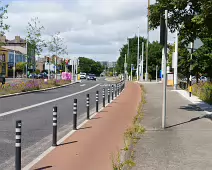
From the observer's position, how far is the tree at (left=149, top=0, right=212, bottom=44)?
12.0 meters

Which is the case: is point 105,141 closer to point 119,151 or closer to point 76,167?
point 119,151

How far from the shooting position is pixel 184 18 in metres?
13.3

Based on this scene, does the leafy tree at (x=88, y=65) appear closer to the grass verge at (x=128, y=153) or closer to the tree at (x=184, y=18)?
the tree at (x=184, y=18)

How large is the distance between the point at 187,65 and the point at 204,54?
20.4 ft

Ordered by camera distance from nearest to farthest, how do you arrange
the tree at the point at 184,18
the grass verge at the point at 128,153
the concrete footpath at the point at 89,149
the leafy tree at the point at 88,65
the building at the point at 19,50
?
the grass verge at the point at 128,153 → the concrete footpath at the point at 89,149 → the tree at the point at 184,18 → the building at the point at 19,50 → the leafy tree at the point at 88,65

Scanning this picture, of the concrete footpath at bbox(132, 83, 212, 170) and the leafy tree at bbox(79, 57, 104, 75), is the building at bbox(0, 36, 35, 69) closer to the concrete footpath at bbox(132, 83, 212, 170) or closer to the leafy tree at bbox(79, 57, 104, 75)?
the concrete footpath at bbox(132, 83, 212, 170)

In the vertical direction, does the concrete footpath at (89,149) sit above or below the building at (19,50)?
below

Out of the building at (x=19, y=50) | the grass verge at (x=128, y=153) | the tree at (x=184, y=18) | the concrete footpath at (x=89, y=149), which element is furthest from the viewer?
the building at (x=19, y=50)

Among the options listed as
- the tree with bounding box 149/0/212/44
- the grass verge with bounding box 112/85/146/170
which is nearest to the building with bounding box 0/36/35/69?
the tree with bounding box 149/0/212/44

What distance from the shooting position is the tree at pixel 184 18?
12047 millimetres

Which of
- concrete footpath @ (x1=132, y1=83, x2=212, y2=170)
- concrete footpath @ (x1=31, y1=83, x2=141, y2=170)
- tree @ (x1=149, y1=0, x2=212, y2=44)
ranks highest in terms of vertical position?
tree @ (x1=149, y1=0, x2=212, y2=44)

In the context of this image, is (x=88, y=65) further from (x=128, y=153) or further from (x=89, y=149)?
(x=128, y=153)

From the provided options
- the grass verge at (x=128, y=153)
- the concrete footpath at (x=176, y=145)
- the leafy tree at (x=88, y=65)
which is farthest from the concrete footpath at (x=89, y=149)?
the leafy tree at (x=88, y=65)

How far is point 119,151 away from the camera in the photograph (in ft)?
26.1
